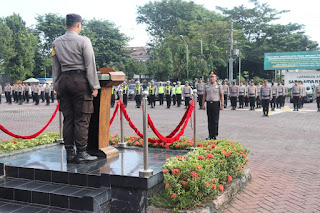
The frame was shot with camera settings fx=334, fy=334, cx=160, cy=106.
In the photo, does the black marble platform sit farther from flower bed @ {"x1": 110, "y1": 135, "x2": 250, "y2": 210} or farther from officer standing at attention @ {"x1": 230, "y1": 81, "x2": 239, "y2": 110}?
officer standing at attention @ {"x1": 230, "y1": 81, "x2": 239, "y2": 110}

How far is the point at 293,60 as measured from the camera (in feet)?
103

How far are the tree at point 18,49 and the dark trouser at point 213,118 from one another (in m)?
34.2

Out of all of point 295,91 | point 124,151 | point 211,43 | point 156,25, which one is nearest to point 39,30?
point 156,25

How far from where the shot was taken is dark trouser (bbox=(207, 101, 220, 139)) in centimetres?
838

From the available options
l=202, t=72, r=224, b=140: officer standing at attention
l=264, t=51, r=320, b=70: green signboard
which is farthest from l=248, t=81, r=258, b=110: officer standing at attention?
l=264, t=51, r=320, b=70: green signboard

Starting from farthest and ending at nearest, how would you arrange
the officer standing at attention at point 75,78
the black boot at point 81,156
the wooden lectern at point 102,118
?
the wooden lectern at point 102,118
the black boot at point 81,156
the officer standing at attention at point 75,78

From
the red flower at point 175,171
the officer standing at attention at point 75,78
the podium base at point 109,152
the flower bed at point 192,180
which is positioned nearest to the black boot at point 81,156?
the officer standing at attention at point 75,78

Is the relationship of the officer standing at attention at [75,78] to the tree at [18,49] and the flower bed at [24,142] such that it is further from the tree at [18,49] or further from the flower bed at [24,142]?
the tree at [18,49]

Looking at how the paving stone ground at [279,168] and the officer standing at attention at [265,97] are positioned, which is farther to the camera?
the officer standing at attention at [265,97]

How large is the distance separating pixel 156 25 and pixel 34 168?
50810 mm

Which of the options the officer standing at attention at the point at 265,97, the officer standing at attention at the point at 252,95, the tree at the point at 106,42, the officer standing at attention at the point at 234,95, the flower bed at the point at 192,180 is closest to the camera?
the flower bed at the point at 192,180

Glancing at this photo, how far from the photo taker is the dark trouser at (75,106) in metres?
4.68

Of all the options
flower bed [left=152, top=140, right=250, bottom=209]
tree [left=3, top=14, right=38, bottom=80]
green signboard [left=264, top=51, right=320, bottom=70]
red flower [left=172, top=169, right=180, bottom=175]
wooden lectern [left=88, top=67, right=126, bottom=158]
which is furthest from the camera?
tree [left=3, top=14, right=38, bottom=80]

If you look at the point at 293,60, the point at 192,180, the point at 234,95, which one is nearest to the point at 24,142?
the point at 192,180
